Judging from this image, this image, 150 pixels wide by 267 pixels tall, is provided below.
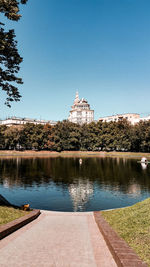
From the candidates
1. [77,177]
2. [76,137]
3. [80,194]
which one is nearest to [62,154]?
[76,137]

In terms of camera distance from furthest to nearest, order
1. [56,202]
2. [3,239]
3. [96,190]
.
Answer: [96,190] → [56,202] → [3,239]

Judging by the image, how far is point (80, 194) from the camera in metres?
27.5

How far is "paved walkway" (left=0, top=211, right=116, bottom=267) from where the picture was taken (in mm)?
7715

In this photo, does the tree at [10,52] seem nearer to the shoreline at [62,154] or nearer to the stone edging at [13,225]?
the stone edging at [13,225]

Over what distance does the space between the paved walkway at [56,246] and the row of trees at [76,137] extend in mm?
96706

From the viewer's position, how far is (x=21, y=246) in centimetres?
907

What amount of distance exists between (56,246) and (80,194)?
60.9 ft

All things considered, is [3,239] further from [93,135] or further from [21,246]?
[93,135]

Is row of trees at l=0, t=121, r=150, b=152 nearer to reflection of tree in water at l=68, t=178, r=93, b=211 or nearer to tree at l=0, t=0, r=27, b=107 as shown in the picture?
reflection of tree in water at l=68, t=178, r=93, b=211

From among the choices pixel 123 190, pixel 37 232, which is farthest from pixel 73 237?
pixel 123 190

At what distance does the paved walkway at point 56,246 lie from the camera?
304 inches

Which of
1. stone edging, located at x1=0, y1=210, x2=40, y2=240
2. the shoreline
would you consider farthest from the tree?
the shoreline

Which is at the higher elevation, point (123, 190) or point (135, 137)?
point (135, 137)

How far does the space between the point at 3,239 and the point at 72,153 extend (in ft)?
348
